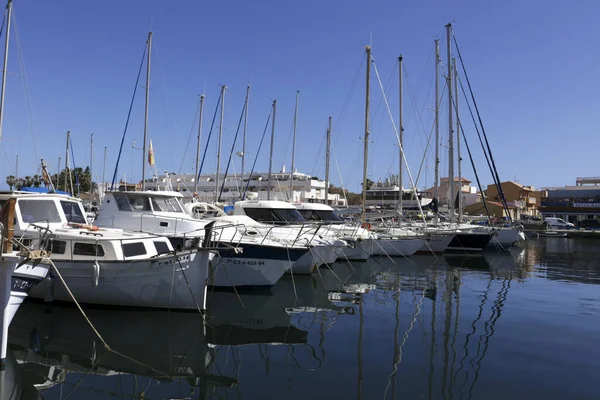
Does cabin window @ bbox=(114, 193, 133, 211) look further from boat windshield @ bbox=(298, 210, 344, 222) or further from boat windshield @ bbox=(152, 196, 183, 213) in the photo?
boat windshield @ bbox=(298, 210, 344, 222)

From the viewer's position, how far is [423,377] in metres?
8.90

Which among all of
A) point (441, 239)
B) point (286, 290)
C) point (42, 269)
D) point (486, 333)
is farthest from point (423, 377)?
point (441, 239)

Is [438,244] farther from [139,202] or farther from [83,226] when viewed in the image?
[83,226]

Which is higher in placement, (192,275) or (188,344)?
(192,275)

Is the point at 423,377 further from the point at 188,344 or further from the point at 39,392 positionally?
the point at 39,392

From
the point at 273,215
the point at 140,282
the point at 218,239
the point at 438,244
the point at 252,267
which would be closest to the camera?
the point at 140,282

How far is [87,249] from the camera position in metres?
13.2

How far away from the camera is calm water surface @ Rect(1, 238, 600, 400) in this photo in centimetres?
841

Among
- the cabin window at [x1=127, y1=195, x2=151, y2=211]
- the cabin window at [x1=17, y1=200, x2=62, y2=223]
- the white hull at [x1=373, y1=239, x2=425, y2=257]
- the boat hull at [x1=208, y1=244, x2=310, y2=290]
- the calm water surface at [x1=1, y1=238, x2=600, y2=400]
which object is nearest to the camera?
the calm water surface at [x1=1, y1=238, x2=600, y2=400]

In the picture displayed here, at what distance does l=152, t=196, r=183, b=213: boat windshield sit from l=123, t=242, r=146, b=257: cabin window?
159 inches

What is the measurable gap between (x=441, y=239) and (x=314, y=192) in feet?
110

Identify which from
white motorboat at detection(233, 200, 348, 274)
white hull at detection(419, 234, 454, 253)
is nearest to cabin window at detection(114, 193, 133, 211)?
white motorboat at detection(233, 200, 348, 274)

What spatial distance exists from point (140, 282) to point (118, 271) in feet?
2.17

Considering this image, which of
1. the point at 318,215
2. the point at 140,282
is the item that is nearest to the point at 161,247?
→ the point at 140,282
